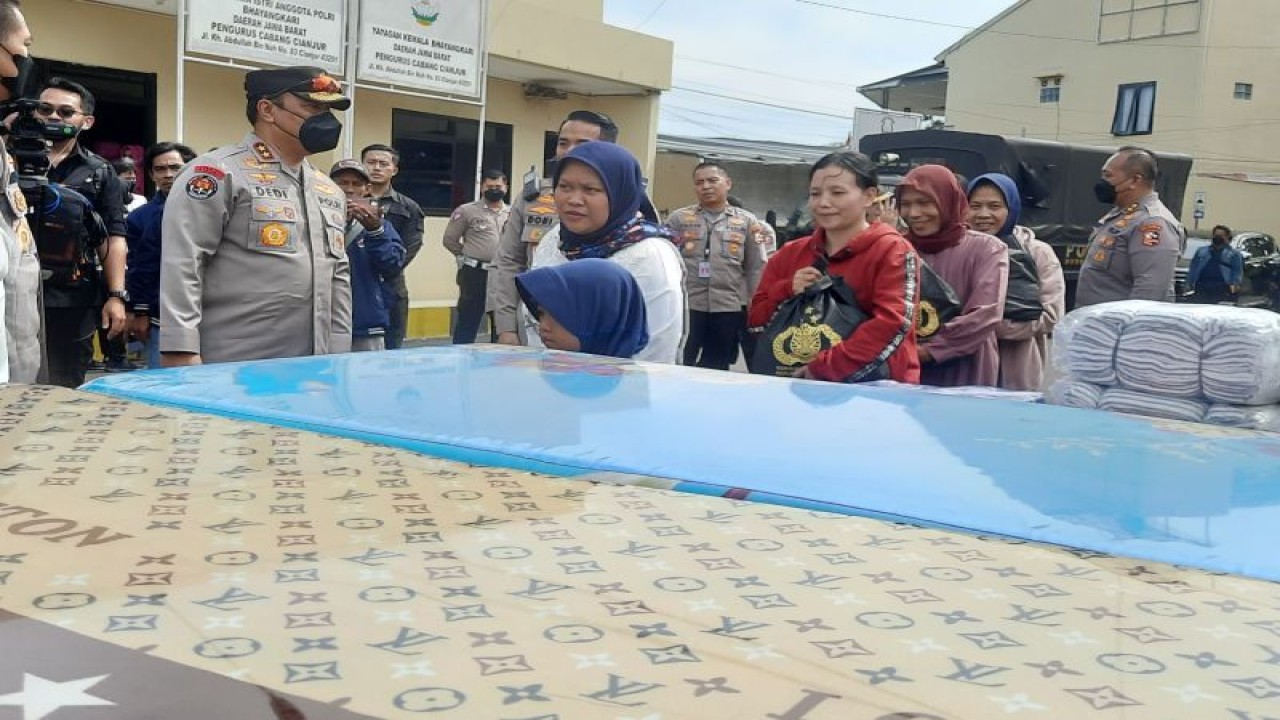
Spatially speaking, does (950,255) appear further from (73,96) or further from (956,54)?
(956,54)

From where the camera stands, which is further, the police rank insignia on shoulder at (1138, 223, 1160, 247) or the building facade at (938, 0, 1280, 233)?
the building facade at (938, 0, 1280, 233)

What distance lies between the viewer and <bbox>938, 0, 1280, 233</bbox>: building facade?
2619 cm

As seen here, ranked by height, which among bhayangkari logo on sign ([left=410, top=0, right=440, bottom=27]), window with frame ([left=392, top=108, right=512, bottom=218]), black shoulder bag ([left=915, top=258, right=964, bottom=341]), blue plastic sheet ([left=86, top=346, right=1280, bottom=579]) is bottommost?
blue plastic sheet ([left=86, top=346, right=1280, bottom=579])

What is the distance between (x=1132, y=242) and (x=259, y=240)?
3.91 meters

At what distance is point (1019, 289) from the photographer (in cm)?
407

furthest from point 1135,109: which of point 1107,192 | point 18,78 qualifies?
point 18,78

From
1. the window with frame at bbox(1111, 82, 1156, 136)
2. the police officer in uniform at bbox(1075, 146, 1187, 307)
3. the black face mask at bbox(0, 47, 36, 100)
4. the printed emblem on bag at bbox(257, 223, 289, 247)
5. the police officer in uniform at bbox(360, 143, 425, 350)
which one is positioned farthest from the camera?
the window with frame at bbox(1111, 82, 1156, 136)

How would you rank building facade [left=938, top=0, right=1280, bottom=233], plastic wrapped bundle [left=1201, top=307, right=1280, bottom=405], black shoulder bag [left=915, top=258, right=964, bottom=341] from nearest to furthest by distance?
1. plastic wrapped bundle [left=1201, top=307, right=1280, bottom=405]
2. black shoulder bag [left=915, top=258, right=964, bottom=341]
3. building facade [left=938, top=0, right=1280, bottom=233]

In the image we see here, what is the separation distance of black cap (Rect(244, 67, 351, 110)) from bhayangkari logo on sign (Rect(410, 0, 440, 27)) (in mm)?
6753

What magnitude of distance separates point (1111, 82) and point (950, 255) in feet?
91.0

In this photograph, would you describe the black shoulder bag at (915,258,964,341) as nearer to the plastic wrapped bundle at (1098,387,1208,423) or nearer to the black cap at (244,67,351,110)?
the plastic wrapped bundle at (1098,387,1208,423)

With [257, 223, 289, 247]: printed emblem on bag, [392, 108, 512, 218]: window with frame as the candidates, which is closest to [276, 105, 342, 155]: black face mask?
[257, 223, 289, 247]: printed emblem on bag

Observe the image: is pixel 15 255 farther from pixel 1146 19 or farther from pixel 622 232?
pixel 1146 19

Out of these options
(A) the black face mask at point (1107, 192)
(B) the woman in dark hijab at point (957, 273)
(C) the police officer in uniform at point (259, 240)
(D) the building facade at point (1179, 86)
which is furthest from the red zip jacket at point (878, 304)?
(D) the building facade at point (1179, 86)
